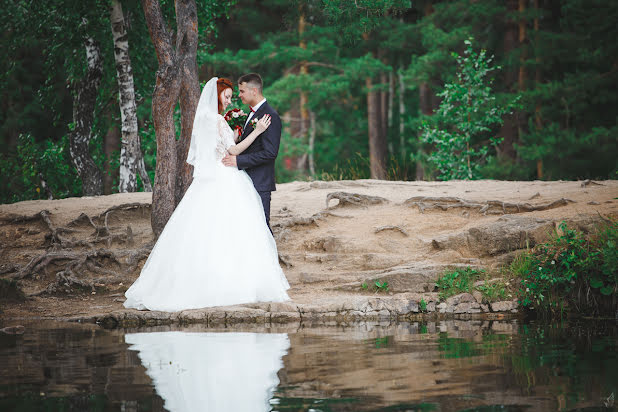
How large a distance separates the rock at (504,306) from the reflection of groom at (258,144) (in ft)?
10.2

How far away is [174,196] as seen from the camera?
11.3 metres

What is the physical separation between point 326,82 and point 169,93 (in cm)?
1970

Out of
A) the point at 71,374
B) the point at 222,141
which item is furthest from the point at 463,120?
the point at 71,374

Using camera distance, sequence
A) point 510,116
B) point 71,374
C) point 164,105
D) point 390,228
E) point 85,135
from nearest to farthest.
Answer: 1. point 71,374
2. point 164,105
3. point 390,228
4. point 85,135
5. point 510,116

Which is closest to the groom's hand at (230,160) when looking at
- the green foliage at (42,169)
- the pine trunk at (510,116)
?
the green foliage at (42,169)

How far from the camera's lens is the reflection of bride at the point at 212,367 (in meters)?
4.48

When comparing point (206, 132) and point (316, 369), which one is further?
point (206, 132)

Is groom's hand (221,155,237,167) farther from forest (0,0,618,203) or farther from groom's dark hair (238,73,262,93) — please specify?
forest (0,0,618,203)

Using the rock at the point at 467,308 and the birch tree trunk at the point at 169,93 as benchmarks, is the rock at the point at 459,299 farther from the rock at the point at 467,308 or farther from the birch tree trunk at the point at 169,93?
the birch tree trunk at the point at 169,93

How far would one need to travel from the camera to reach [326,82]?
98.5 feet

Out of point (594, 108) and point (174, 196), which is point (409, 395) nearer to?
point (174, 196)

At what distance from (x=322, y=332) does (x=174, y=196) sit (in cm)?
485

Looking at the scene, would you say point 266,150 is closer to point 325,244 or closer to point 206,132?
point 206,132

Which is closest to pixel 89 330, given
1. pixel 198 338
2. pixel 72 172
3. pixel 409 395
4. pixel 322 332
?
pixel 198 338
